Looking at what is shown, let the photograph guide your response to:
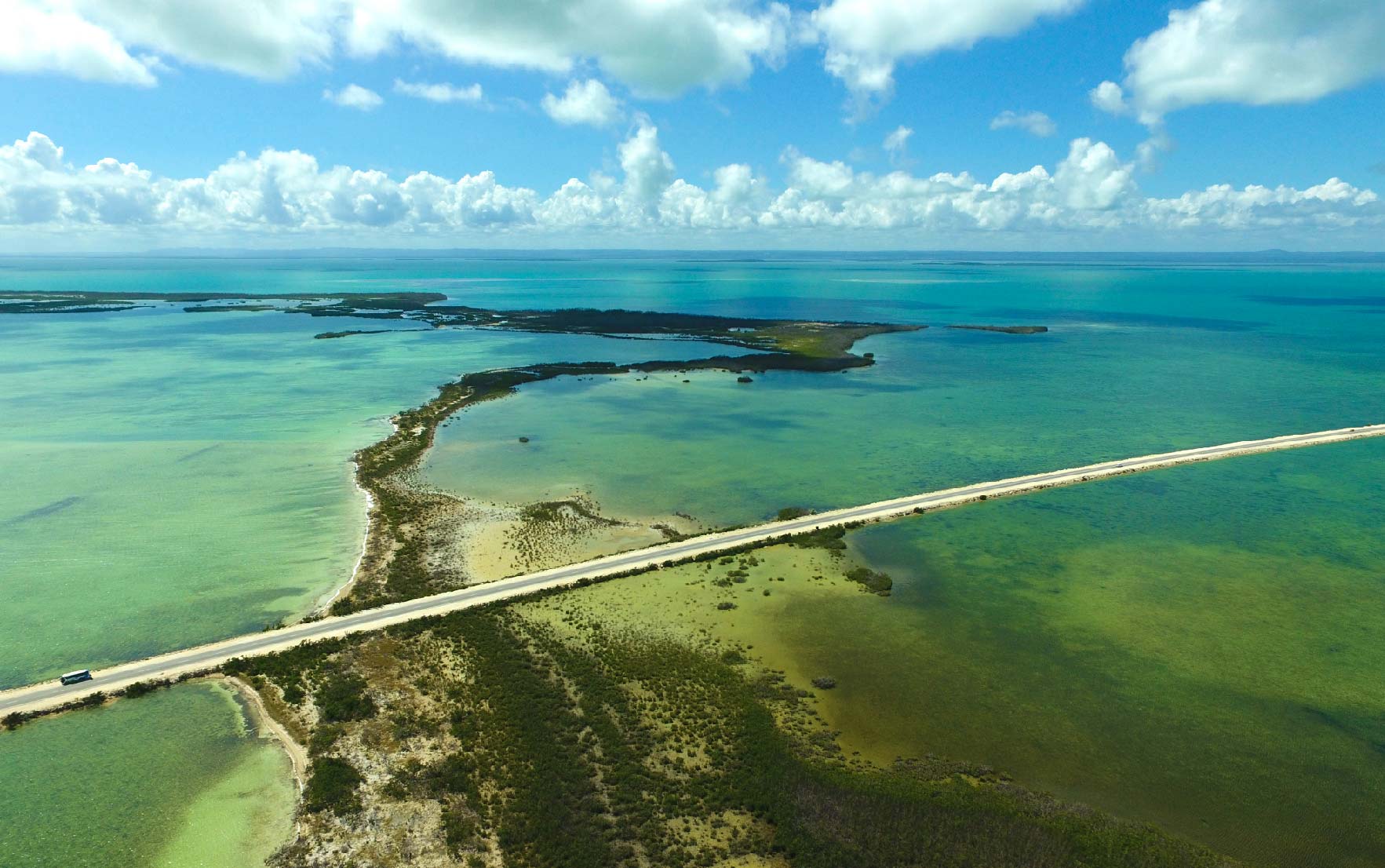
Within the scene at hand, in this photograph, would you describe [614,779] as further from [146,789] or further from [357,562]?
[357,562]

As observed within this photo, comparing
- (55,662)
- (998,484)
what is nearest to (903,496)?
(998,484)

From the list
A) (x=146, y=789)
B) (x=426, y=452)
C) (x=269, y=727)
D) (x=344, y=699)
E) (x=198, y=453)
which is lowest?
(x=146, y=789)

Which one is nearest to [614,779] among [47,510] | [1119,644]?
[1119,644]

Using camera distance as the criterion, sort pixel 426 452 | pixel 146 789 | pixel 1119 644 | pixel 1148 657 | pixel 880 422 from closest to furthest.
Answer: pixel 146 789
pixel 1148 657
pixel 1119 644
pixel 426 452
pixel 880 422

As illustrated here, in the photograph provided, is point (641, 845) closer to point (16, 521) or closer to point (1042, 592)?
point (1042, 592)

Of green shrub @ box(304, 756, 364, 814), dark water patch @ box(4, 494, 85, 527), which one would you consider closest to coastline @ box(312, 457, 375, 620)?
green shrub @ box(304, 756, 364, 814)

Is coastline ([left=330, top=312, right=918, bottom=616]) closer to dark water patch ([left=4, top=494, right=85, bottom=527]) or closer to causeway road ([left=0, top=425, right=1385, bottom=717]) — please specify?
causeway road ([left=0, top=425, right=1385, bottom=717])
